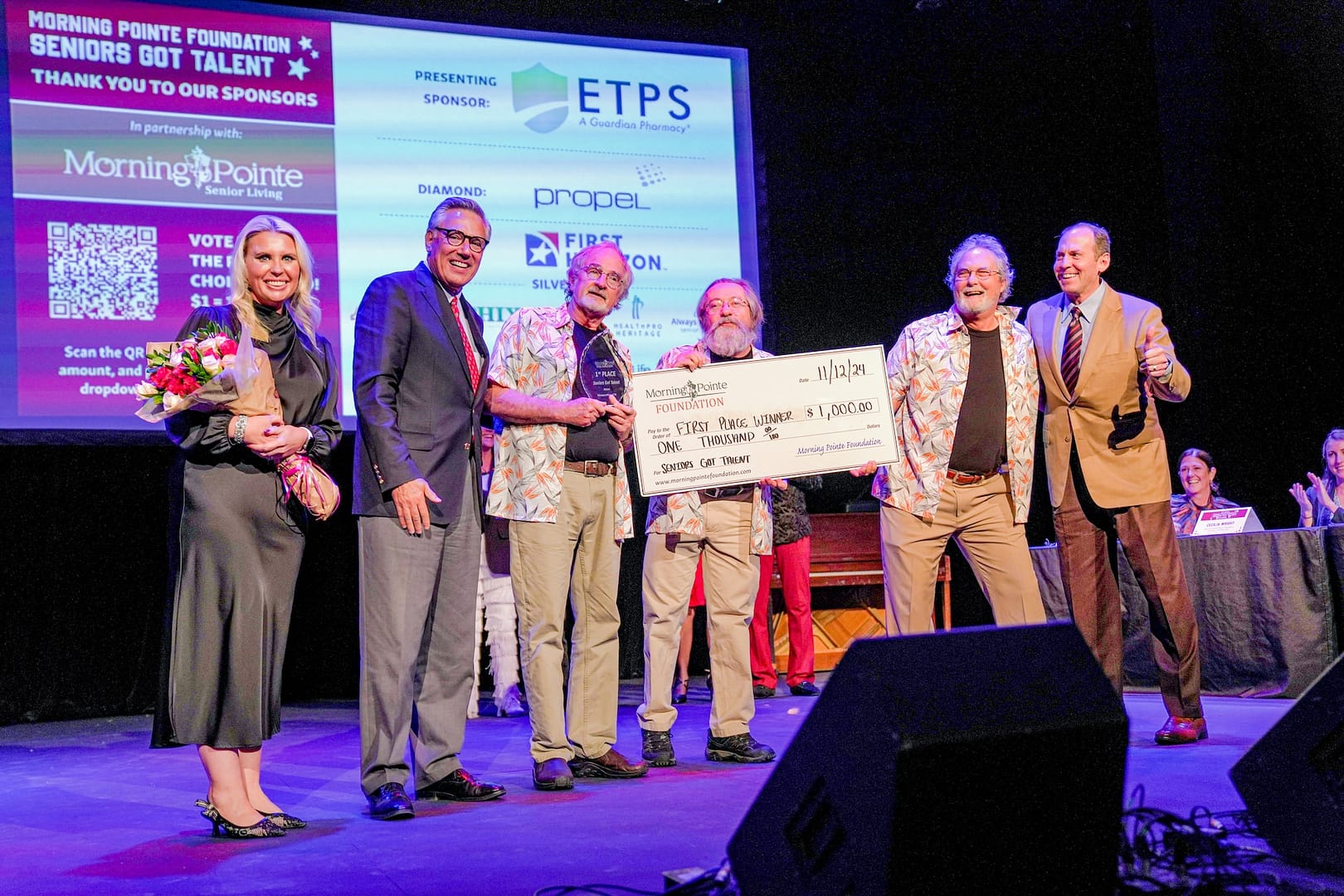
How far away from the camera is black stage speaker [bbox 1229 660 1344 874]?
2092 mm

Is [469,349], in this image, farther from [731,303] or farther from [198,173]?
[198,173]

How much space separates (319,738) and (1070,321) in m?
3.44

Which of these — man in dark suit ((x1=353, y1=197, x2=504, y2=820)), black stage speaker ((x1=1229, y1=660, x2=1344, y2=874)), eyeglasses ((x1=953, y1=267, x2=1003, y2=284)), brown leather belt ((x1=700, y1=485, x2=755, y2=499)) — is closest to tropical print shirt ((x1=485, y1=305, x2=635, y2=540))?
man in dark suit ((x1=353, y1=197, x2=504, y2=820))

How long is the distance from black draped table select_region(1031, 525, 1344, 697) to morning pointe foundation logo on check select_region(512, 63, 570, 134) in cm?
391

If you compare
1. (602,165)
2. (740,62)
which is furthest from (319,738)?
(740,62)

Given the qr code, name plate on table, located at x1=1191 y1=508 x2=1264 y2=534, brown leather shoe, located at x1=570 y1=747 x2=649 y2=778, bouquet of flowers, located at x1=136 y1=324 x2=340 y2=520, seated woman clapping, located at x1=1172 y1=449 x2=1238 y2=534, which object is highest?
the qr code

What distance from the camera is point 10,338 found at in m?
5.39

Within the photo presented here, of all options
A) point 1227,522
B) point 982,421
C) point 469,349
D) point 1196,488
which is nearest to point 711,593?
point 982,421

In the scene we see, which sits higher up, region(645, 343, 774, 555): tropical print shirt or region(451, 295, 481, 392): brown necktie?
region(451, 295, 481, 392): brown necktie

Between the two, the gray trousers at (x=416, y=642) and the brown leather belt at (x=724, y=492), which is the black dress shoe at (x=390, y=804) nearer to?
the gray trousers at (x=416, y=642)

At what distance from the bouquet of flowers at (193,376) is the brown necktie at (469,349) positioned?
2.23 feet

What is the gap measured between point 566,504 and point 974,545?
129 centimetres

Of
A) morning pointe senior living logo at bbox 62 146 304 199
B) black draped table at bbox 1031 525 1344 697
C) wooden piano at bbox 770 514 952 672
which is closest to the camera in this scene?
black draped table at bbox 1031 525 1344 697

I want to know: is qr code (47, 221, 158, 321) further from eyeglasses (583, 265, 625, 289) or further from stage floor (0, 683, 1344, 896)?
eyeglasses (583, 265, 625, 289)
